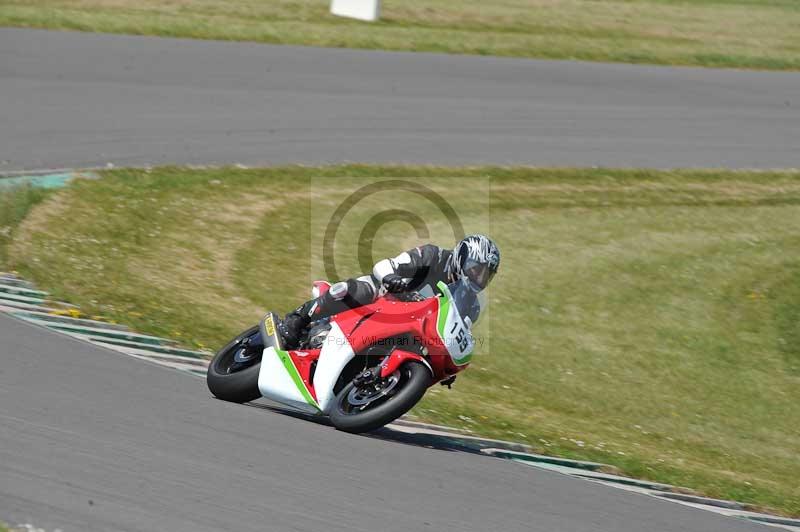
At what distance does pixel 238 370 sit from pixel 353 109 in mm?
11503

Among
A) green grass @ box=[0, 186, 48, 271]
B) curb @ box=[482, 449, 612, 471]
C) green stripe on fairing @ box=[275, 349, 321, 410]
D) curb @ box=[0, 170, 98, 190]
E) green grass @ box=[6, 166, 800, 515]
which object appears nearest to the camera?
green stripe on fairing @ box=[275, 349, 321, 410]

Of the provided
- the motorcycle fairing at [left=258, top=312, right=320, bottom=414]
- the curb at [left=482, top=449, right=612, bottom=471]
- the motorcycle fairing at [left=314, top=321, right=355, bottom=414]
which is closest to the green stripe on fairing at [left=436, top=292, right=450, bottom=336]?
the motorcycle fairing at [left=314, top=321, right=355, bottom=414]

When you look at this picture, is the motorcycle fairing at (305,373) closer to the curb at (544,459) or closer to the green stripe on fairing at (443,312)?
the green stripe on fairing at (443,312)

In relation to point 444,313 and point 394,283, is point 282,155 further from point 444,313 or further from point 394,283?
point 444,313

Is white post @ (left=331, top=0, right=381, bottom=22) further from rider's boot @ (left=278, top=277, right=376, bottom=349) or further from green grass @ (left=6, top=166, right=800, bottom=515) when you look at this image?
rider's boot @ (left=278, top=277, right=376, bottom=349)

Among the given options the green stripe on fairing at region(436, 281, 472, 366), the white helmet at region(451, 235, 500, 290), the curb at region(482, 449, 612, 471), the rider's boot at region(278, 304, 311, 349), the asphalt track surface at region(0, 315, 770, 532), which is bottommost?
the curb at region(482, 449, 612, 471)

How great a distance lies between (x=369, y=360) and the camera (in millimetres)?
8289

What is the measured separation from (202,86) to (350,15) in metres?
6.53

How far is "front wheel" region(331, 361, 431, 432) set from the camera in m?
7.66

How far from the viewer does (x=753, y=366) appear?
13.3 m

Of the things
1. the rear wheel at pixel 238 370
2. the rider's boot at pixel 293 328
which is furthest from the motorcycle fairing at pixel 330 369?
the rear wheel at pixel 238 370

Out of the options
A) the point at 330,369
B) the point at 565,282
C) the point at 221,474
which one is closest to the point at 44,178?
the point at 565,282

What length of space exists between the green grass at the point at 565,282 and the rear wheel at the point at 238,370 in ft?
5.74

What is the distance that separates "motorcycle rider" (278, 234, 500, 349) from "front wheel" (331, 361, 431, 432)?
2.10 ft
